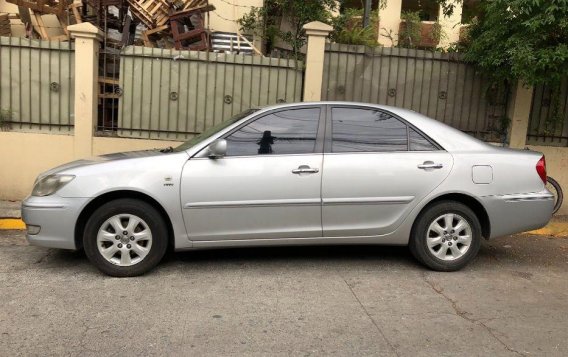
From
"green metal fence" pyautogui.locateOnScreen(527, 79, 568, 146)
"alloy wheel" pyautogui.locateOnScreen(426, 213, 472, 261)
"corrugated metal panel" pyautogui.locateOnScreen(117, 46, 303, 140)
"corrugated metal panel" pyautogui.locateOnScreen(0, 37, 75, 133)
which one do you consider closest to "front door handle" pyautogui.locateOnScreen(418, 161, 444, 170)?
"alloy wheel" pyautogui.locateOnScreen(426, 213, 472, 261)

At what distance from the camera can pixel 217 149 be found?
4.67m

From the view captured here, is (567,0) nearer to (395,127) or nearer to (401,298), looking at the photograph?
(395,127)

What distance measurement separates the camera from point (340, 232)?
4.97 meters

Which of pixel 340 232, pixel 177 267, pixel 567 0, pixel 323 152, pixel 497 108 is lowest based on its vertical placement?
pixel 177 267

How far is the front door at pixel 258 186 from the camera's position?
4715mm

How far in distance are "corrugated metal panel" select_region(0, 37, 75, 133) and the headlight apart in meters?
3.25

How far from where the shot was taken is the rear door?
4.89m

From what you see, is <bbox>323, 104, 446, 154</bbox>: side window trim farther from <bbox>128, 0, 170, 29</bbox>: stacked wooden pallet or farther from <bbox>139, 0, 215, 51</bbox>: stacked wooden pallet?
<bbox>128, 0, 170, 29</bbox>: stacked wooden pallet

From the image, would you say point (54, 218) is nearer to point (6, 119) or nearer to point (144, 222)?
point (144, 222)

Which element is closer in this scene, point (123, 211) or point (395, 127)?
point (123, 211)

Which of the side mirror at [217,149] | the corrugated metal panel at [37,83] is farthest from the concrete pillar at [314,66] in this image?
the corrugated metal panel at [37,83]

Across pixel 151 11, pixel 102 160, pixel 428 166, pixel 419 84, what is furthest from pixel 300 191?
pixel 151 11

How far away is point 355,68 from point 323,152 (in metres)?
3.46

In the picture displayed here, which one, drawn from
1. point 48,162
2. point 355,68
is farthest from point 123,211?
point 355,68
